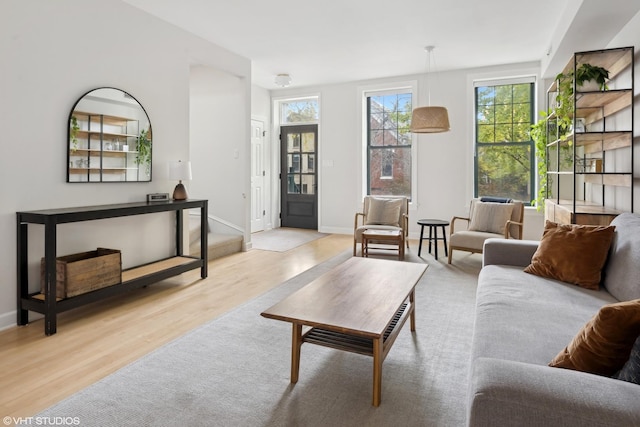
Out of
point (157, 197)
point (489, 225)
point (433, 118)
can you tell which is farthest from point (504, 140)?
point (157, 197)

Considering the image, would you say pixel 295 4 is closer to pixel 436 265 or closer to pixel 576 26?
pixel 576 26

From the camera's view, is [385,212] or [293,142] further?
[293,142]

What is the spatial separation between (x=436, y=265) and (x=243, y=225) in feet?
8.74

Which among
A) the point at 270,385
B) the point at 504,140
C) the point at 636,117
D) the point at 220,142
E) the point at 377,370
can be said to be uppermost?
the point at 504,140

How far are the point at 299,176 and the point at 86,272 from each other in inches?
200

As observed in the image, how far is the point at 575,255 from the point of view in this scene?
2482 millimetres

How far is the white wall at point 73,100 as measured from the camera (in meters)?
2.88

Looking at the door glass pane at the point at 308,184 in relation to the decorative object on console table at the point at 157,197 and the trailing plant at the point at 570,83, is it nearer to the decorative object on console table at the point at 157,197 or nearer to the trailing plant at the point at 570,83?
the decorative object on console table at the point at 157,197

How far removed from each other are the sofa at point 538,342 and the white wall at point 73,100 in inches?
124

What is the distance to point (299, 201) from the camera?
7.82 metres

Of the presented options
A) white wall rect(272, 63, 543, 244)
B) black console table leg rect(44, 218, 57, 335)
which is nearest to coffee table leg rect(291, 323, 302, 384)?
black console table leg rect(44, 218, 57, 335)

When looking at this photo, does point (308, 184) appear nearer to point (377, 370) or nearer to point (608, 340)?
point (377, 370)

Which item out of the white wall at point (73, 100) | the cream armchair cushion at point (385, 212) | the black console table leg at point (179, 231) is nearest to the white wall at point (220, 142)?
the white wall at point (73, 100)

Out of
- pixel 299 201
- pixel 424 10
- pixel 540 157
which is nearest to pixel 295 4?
pixel 424 10
